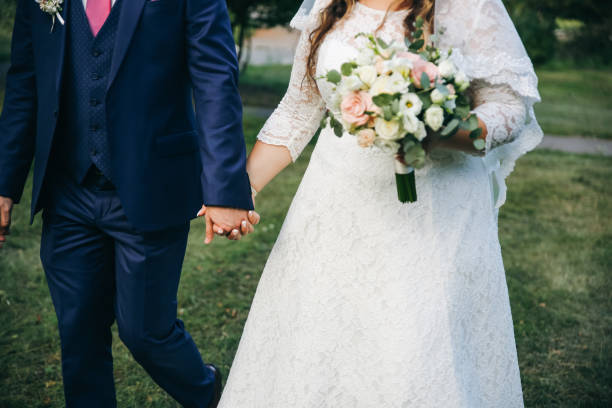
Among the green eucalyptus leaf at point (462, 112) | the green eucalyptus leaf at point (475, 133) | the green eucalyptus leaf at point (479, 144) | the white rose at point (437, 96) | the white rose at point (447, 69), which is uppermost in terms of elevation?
the white rose at point (447, 69)

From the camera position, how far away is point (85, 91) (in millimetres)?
2572

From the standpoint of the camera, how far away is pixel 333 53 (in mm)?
2570

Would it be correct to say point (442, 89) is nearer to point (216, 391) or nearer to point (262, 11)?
point (216, 391)

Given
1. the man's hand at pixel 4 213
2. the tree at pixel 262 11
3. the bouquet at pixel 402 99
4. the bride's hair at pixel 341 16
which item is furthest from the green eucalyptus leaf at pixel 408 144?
the tree at pixel 262 11

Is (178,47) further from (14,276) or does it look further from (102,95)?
(14,276)

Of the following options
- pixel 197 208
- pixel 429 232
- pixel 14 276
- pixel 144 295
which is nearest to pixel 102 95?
pixel 197 208

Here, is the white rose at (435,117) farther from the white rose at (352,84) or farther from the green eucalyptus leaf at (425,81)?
the white rose at (352,84)

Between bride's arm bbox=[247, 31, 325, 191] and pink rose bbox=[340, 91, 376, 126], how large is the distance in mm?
726

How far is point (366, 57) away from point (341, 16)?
21.7 inches

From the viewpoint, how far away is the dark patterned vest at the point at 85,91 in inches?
99.4

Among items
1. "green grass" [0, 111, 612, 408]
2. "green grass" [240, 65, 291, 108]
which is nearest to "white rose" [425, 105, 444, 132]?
"green grass" [0, 111, 612, 408]

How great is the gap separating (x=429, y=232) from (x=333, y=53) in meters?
0.77

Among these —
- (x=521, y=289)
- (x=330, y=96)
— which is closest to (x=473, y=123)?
(x=330, y=96)

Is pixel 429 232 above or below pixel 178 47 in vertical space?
below
